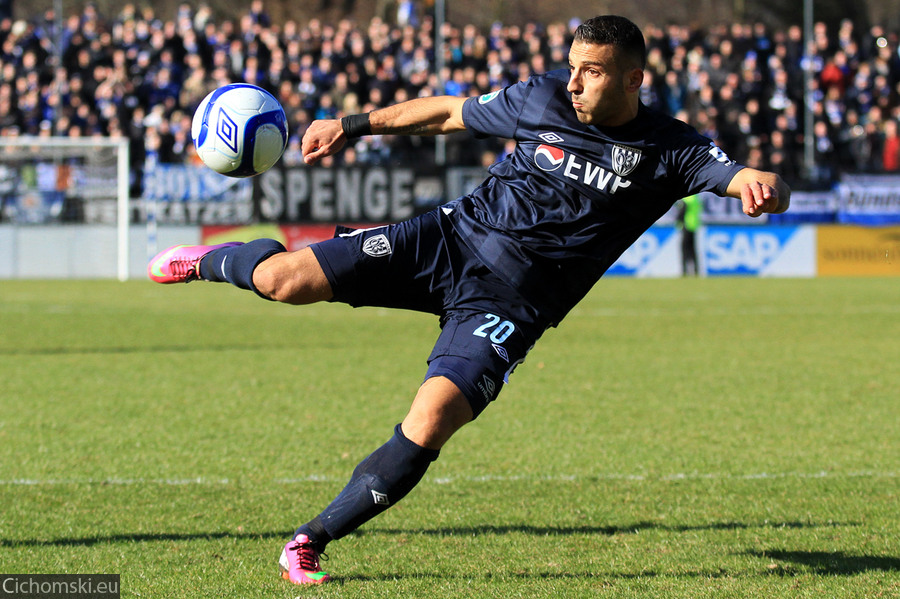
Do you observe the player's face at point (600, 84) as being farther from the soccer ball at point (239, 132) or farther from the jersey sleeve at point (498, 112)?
the soccer ball at point (239, 132)

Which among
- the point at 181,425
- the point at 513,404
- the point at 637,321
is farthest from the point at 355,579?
the point at 637,321

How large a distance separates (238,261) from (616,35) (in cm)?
166

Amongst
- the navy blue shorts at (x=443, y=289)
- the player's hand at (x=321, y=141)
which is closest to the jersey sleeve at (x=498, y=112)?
the navy blue shorts at (x=443, y=289)

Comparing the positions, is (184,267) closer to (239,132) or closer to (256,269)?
(256,269)

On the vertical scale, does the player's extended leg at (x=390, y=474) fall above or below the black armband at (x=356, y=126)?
below

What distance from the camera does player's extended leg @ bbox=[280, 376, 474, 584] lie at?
3.99 meters

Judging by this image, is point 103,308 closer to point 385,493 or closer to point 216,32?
point 216,32

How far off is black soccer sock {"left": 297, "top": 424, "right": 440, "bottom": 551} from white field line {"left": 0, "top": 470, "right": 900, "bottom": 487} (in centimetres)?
182

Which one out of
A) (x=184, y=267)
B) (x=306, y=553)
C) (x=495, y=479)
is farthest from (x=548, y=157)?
(x=495, y=479)

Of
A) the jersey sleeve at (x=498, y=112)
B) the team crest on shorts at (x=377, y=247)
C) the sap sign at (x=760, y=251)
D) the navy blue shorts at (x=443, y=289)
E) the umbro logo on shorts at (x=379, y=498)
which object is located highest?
the jersey sleeve at (x=498, y=112)

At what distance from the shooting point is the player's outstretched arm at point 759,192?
3.82m

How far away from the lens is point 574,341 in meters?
12.7

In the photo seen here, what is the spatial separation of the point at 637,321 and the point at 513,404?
6.56 meters

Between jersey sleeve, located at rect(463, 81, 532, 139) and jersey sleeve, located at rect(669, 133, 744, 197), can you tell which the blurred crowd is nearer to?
jersey sleeve, located at rect(463, 81, 532, 139)
